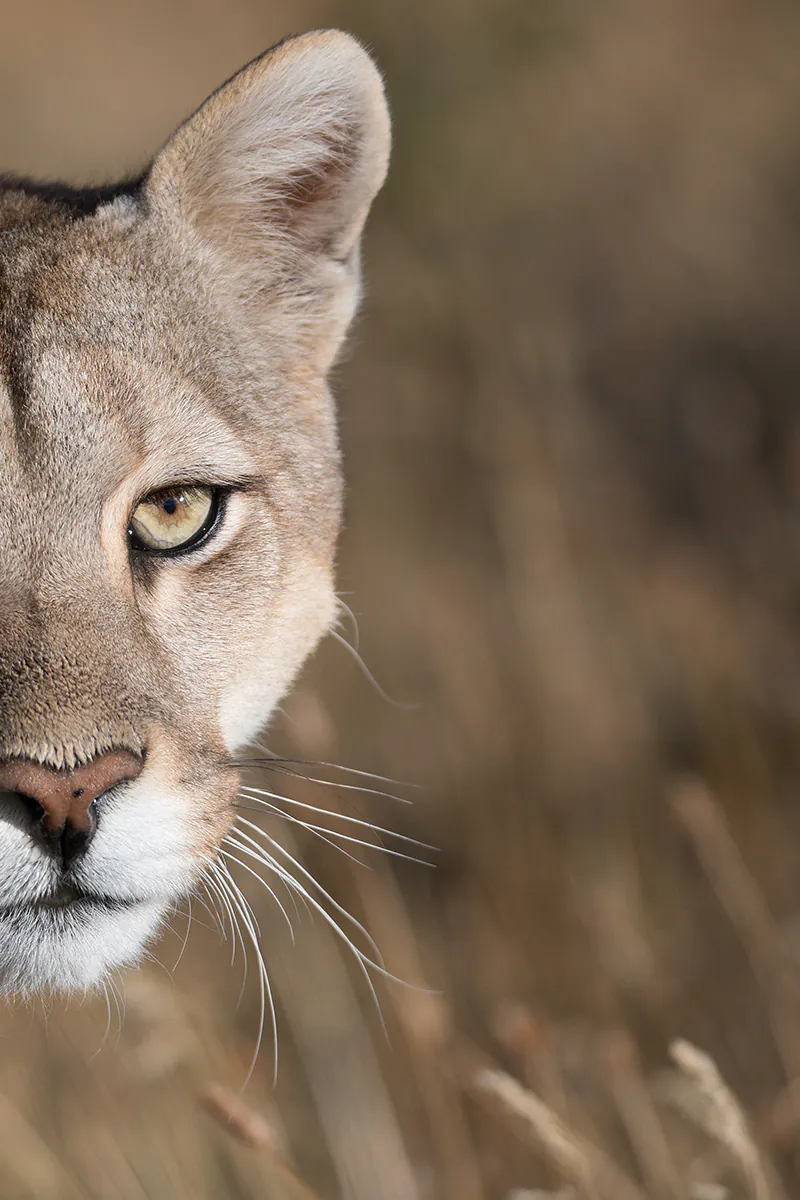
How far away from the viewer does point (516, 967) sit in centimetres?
500

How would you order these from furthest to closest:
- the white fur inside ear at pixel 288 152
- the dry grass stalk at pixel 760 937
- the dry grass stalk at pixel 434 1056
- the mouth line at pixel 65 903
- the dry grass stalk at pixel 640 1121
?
1. the dry grass stalk at pixel 760 937
2. the dry grass stalk at pixel 434 1056
3. the dry grass stalk at pixel 640 1121
4. the white fur inside ear at pixel 288 152
5. the mouth line at pixel 65 903

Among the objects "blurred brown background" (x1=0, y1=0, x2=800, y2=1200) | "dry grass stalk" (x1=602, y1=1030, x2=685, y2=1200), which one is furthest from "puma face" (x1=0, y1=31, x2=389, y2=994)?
"dry grass stalk" (x1=602, y1=1030, x2=685, y2=1200)

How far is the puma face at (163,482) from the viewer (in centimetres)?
245

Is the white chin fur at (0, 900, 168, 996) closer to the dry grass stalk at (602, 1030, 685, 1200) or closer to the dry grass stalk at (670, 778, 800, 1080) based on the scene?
the dry grass stalk at (602, 1030, 685, 1200)

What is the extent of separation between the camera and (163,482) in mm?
2920

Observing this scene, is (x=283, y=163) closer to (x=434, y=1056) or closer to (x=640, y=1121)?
(x=434, y=1056)

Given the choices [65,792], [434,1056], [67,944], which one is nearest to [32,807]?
[65,792]

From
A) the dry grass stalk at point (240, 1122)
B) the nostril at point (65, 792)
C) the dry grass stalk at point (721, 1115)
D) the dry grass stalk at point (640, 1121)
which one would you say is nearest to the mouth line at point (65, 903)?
the nostril at point (65, 792)

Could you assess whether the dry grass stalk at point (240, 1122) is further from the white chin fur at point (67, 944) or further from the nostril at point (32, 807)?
the nostril at point (32, 807)

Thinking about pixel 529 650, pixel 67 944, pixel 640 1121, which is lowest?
pixel 640 1121

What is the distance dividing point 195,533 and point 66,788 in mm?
860

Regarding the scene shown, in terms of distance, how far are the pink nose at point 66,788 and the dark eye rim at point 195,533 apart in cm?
61

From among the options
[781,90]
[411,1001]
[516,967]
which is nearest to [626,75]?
[781,90]

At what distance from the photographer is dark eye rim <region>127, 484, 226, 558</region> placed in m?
2.89
